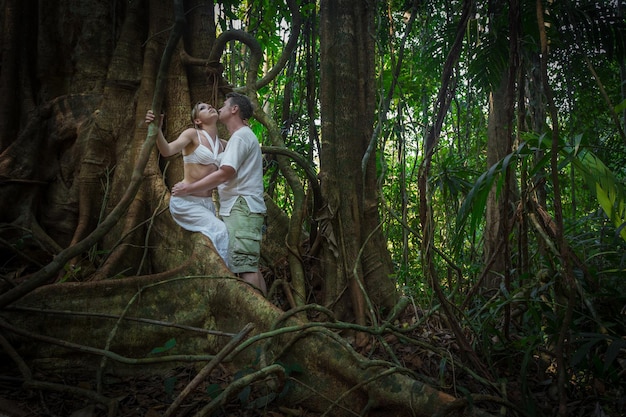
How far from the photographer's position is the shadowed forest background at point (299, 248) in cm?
220

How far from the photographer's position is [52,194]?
12.1ft

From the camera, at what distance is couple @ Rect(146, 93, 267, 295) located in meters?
3.22

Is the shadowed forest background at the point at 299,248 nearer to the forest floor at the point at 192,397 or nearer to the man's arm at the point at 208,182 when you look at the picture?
the forest floor at the point at 192,397

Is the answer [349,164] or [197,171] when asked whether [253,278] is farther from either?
[349,164]

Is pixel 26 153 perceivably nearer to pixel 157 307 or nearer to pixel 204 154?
pixel 204 154

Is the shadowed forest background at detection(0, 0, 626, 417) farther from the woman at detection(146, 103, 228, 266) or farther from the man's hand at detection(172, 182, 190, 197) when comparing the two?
the man's hand at detection(172, 182, 190, 197)

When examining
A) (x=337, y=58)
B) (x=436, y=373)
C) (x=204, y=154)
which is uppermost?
(x=337, y=58)

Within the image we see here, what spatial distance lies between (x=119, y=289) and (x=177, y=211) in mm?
679

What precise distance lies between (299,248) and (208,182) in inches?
37.0

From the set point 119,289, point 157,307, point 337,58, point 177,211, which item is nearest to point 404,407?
point 157,307

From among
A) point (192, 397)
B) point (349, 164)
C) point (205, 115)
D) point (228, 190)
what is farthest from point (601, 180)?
point (205, 115)

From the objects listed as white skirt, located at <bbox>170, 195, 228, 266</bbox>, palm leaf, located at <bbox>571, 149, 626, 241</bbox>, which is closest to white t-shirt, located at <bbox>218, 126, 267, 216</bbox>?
white skirt, located at <bbox>170, 195, 228, 266</bbox>

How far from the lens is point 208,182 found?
3.20 metres

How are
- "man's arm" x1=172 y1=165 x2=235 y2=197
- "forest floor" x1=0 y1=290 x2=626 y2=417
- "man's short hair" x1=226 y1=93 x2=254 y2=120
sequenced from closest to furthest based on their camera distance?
1. "forest floor" x1=0 y1=290 x2=626 y2=417
2. "man's arm" x1=172 y1=165 x2=235 y2=197
3. "man's short hair" x1=226 y1=93 x2=254 y2=120
